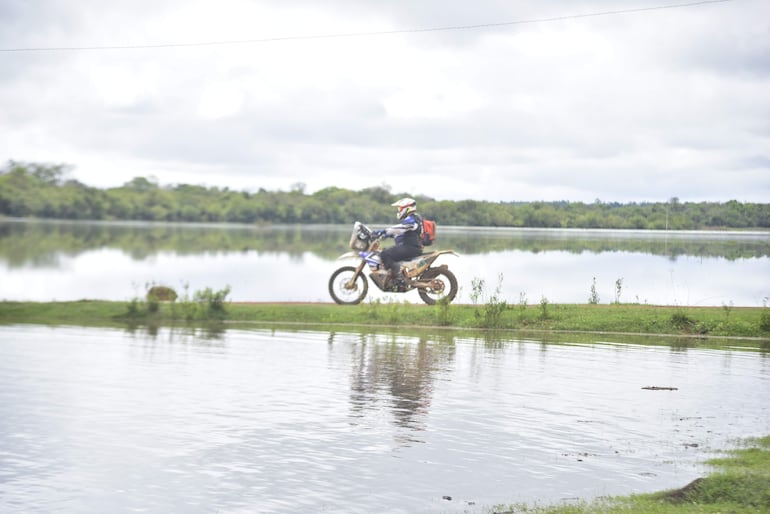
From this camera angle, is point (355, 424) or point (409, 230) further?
point (409, 230)

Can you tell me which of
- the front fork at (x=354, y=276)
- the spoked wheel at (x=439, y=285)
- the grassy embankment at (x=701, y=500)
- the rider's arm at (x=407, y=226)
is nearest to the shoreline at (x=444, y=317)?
the spoked wheel at (x=439, y=285)

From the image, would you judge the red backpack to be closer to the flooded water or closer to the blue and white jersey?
the blue and white jersey

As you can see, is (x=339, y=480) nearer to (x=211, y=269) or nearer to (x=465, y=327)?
(x=465, y=327)

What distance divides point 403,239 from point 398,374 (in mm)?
8288

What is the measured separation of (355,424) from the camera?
1191 centimetres

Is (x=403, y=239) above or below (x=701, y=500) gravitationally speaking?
above

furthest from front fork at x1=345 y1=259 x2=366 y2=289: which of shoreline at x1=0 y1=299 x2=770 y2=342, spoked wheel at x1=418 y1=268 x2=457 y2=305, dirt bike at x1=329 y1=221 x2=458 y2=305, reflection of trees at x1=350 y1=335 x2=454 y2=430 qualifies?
reflection of trees at x1=350 y1=335 x2=454 y2=430

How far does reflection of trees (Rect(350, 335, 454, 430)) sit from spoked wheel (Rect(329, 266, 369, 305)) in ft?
11.1

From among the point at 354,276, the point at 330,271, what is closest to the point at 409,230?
the point at 354,276

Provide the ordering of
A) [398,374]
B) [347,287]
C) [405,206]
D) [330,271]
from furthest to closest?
[330,271] → [347,287] → [405,206] → [398,374]

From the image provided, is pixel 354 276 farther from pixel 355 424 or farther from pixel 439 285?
pixel 355 424

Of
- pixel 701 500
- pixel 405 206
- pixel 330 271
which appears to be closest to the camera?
pixel 701 500

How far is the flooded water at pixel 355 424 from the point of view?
9188 mm

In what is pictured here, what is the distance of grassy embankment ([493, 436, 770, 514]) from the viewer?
836 centimetres
